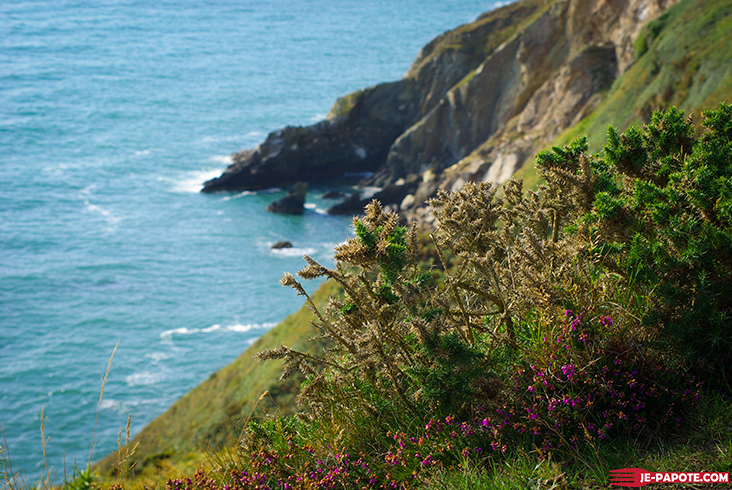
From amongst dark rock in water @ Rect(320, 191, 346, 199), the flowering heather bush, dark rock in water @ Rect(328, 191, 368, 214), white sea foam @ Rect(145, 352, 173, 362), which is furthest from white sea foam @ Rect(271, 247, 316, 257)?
the flowering heather bush

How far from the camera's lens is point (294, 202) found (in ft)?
194

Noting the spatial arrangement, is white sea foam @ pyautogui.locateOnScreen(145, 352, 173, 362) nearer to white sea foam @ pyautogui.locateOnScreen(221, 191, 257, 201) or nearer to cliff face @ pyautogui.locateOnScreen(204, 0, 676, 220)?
cliff face @ pyautogui.locateOnScreen(204, 0, 676, 220)

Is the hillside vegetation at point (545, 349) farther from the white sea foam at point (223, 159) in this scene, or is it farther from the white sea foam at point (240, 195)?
the white sea foam at point (223, 159)

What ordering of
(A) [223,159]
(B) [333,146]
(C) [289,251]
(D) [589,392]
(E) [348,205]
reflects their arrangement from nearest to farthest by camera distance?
(D) [589,392] < (C) [289,251] < (E) [348,205] < (B) [333,146] < (A) [223,159]

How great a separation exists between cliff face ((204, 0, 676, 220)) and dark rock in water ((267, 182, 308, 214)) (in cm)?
764

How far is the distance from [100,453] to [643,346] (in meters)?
37.2

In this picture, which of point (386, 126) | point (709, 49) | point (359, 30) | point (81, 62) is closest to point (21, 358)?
point (386, 126)

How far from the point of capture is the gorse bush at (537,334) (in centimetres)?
342

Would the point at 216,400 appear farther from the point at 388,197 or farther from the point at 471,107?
the point at 471,107

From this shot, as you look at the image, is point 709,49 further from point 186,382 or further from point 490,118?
point 186,382

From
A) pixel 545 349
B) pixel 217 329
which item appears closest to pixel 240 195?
pixel 217 329

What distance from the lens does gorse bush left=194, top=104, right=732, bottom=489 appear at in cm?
342

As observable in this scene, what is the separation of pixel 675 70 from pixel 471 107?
103 ft

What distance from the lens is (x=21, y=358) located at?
44.9 metres
